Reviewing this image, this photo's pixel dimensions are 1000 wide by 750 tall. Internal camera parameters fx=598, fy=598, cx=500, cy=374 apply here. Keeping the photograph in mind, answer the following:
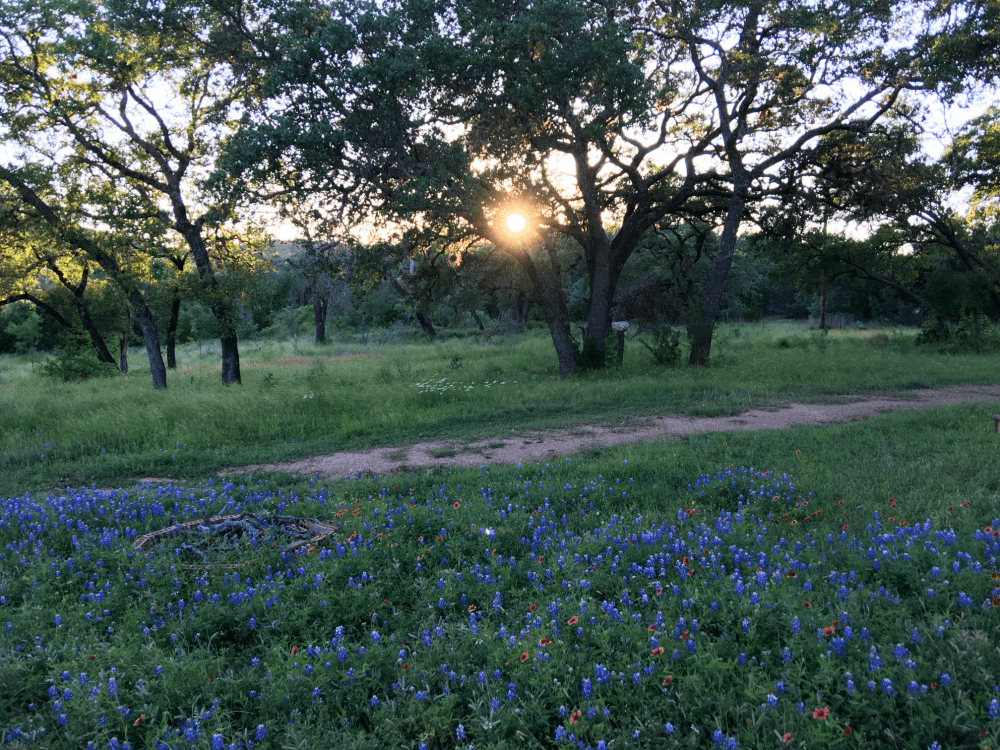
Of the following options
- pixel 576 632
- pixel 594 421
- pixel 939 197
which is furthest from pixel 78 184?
pixel 939 197

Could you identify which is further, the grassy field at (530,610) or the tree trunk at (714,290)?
the tree trunk at (714,290)

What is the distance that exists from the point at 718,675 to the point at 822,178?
A: 61.1 feet

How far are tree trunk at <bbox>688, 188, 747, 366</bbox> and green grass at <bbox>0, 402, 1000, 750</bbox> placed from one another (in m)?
11.8

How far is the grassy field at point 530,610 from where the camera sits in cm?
289

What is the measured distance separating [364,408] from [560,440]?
471 cm

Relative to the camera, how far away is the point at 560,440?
930 cm

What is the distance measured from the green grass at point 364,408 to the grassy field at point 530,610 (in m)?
2.58

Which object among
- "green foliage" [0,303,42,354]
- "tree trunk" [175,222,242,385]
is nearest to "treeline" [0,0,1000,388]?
"tree trunk" [175,222,242,385]

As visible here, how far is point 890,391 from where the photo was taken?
12.9m

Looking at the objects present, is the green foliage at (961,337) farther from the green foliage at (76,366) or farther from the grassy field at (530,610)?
the green foliage at (76,366)

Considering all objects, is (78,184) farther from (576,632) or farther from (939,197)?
(939,197)

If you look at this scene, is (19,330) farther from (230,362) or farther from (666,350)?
(666,350)

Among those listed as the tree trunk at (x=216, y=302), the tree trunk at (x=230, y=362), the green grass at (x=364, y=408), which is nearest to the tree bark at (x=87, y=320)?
the green grass at (x=364, y=408)

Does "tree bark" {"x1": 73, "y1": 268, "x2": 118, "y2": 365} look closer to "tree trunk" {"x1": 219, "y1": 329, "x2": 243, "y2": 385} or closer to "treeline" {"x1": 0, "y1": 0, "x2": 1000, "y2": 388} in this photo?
"treeline" {"x1": 0, "y1": 0, "x2": 1000, "y2": 388}
